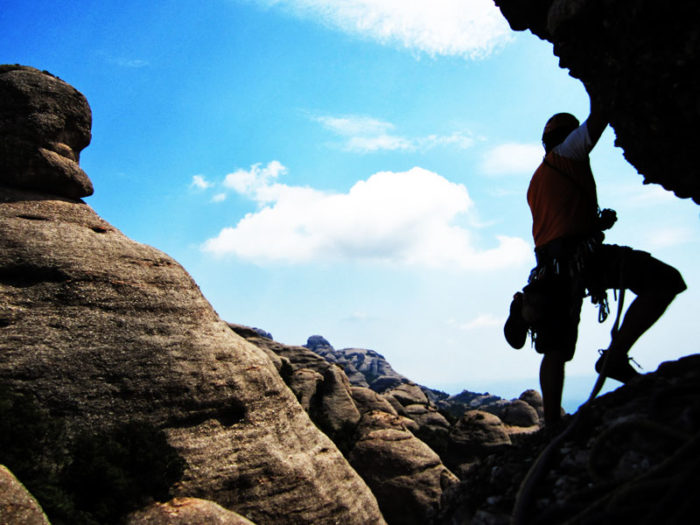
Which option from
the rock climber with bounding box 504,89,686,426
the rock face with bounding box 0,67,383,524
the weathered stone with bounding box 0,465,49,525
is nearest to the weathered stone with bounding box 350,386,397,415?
the rock face with bounding box 0,67,383,524

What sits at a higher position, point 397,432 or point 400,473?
point 397,432

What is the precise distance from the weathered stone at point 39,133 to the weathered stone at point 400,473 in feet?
68.5

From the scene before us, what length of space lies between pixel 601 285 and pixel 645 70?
6.66 ft

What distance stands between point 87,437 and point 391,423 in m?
20.9

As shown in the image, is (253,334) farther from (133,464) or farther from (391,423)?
(133,464)

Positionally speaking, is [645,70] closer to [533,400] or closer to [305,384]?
[305,384]

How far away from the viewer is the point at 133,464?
1383 centimetres

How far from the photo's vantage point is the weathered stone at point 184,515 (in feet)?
41.6

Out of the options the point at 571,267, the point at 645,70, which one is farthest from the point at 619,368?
the point at 645,70

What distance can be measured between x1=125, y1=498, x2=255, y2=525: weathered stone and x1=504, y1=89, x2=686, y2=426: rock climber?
1129 centimetres

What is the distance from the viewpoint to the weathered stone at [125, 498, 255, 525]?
12.7 metres

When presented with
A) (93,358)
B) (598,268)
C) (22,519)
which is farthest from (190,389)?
(598,268)

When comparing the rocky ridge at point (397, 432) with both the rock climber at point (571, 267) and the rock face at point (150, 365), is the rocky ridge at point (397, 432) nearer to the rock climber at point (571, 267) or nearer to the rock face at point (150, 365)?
the rock climber at point (571, 267)

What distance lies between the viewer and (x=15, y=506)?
8.66 metres
